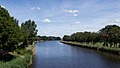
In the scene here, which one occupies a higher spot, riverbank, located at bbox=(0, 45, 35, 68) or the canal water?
riverbank, located at bbox=(0, 45, 35, 68)

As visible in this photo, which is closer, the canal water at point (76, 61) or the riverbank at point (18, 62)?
the riverbank at point (18, 62)

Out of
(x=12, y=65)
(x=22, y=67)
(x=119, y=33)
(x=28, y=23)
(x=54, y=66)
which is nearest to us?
(x=12, y=65)

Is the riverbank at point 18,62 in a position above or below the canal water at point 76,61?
above

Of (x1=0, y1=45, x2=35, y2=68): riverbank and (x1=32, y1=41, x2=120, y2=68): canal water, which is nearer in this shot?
(x1=0, y1=45, x2=35, y2=68): riverbank

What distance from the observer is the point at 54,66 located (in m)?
49.7

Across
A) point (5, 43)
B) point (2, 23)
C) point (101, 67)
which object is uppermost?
point (2, 23)

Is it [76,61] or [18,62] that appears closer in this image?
[18,62]

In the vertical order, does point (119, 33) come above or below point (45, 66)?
above

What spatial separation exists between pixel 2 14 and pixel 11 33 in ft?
14.6

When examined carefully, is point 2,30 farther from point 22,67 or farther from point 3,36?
point 22,67

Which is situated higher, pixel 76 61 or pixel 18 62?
pixel 18 62

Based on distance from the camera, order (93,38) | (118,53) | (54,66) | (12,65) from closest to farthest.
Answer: (12,65) → (54,66) → (118,53) → (93,38)

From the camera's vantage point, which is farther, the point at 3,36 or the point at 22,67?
the point at 3,36

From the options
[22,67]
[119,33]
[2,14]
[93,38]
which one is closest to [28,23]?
[93,38]
